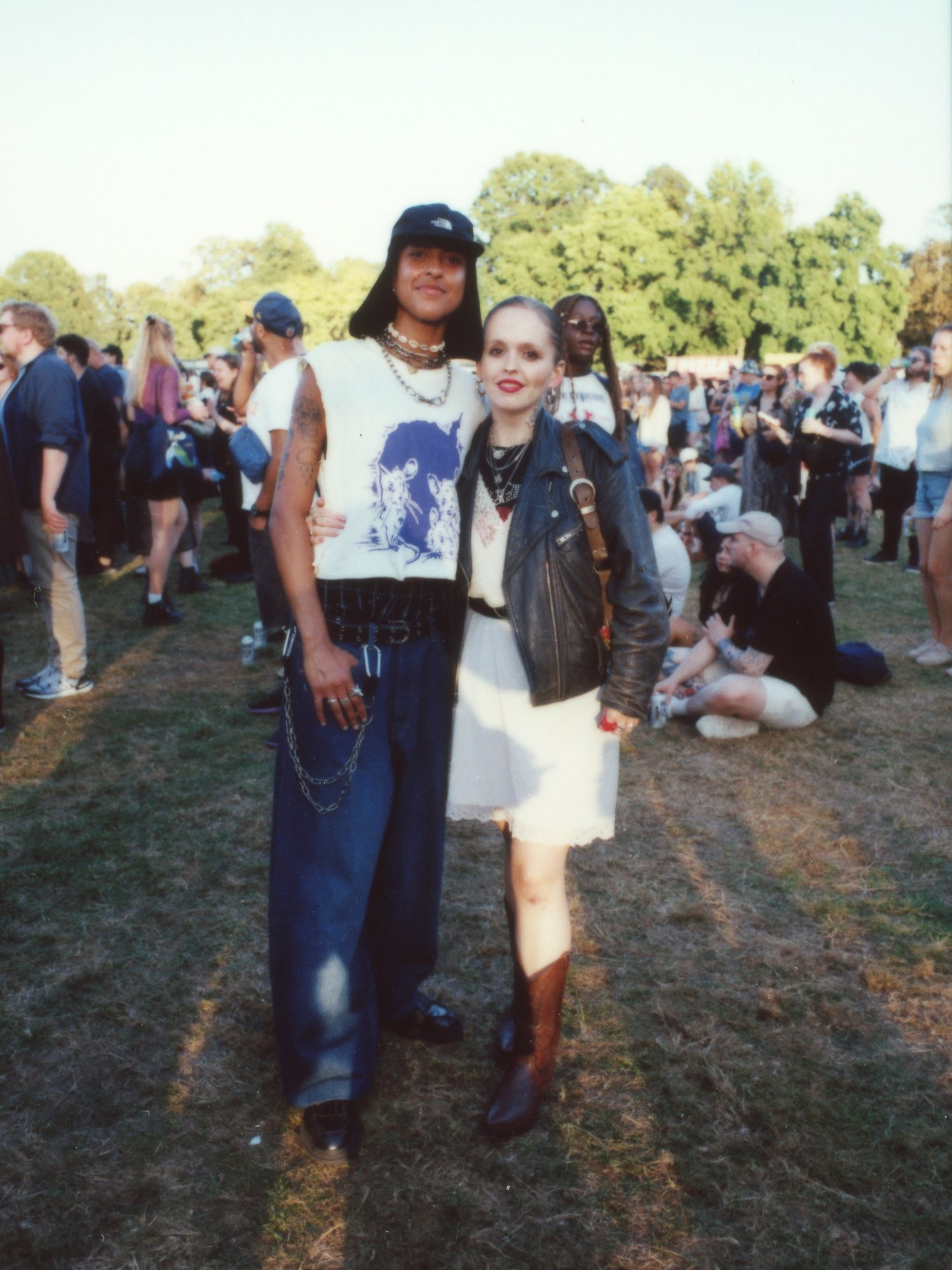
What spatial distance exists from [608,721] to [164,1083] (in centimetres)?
161

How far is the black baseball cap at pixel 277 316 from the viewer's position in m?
4.65

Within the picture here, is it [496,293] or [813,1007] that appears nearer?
[813,1007]

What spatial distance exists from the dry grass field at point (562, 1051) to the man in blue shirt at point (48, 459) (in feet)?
3.55

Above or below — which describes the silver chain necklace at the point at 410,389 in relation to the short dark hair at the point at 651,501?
above

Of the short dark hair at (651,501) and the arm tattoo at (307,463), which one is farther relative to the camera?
the short dark hair at (651,501)

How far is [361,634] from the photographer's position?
7.17 feet

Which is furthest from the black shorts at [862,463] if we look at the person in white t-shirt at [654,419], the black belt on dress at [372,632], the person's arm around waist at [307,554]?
the person's arm around waist at [307,554]

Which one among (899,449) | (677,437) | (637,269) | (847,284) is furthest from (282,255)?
(899,449)

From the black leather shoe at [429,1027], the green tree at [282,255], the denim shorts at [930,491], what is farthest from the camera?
the green tree at [282,255]

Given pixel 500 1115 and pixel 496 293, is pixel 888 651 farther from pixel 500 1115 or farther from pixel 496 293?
pixel 496 293

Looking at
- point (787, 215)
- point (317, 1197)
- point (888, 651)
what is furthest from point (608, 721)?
point (787, 215)

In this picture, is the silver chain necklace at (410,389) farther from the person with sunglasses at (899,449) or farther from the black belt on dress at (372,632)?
the person with sunglasses at (899,449)

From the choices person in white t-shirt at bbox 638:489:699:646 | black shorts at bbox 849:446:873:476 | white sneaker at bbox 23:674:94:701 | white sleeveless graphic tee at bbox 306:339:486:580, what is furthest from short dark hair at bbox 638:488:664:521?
white sneaker at bbox 23:674:94:701

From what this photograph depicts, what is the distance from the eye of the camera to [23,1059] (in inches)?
104
